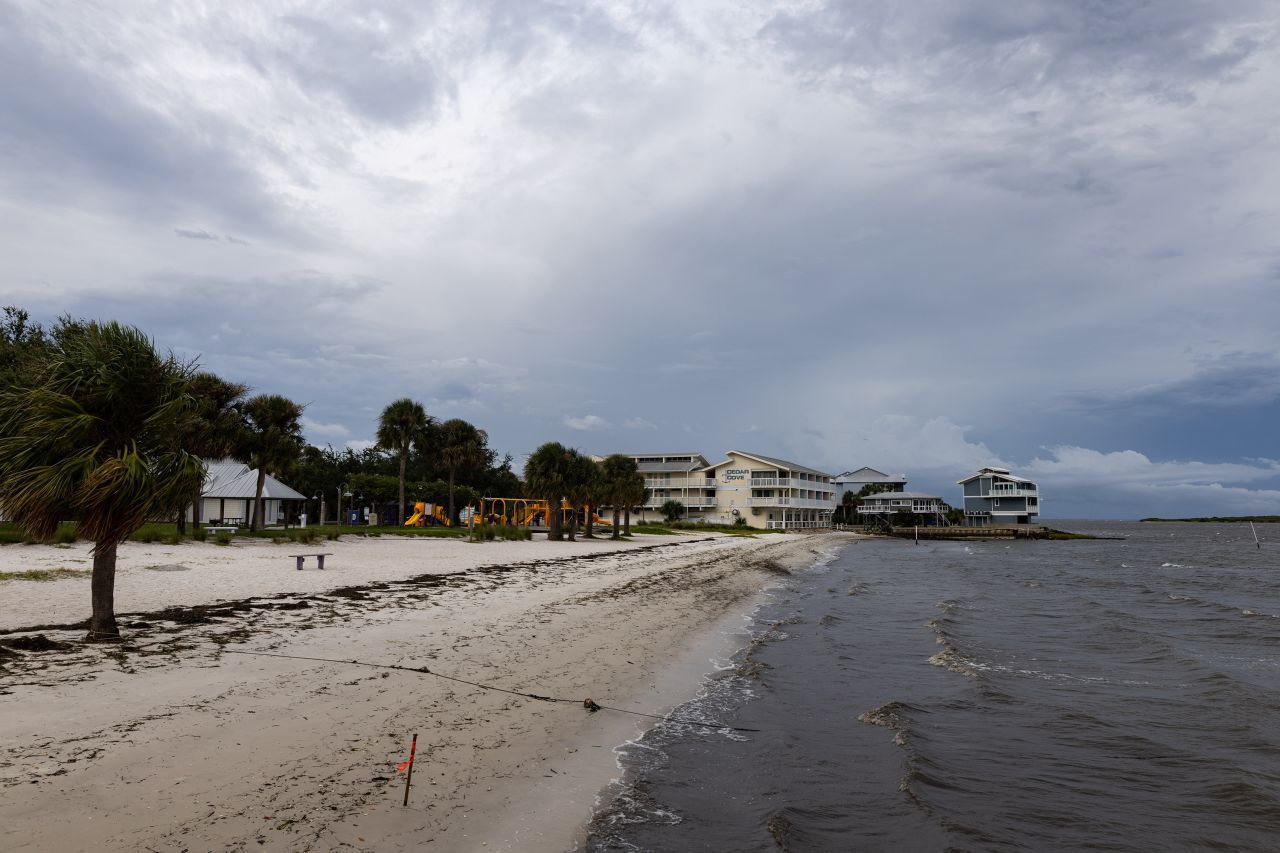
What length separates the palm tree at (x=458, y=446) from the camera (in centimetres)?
6425

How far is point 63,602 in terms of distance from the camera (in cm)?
1513

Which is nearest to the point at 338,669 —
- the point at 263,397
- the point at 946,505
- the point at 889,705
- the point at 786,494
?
the point at 889,705

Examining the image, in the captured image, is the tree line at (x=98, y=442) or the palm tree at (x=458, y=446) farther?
the palm tree at (x=458, y=446)

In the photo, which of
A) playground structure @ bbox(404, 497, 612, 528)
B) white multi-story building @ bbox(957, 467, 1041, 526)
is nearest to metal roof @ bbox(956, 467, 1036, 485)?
white multi-story building @ bbox(957, 467, 1041, 526)

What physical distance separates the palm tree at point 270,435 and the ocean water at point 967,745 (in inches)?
1197

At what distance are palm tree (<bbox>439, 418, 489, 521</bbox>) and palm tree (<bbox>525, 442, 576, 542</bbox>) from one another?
49.3ft

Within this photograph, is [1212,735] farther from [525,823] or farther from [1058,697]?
[525,823]

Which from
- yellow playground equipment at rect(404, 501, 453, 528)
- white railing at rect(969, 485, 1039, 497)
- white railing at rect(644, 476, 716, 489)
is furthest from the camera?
white railing at rect(969, 485, 1039, 497)

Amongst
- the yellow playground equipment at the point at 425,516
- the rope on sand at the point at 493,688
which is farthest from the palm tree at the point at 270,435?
the rope on sand at the point at 493,688

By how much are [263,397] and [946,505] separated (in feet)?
385

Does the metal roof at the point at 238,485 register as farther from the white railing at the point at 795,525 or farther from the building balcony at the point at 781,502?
the white railing at the point at 795,525

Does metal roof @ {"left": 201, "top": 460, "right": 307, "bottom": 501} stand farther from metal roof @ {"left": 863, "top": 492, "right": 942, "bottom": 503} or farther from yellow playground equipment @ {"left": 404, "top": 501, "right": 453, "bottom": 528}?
metal roof @ {"left": 863, "top": 492, "right": 942, "bottom": 503}

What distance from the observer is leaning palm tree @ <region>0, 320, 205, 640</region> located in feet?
38.3

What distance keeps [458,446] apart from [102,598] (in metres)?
52.8
